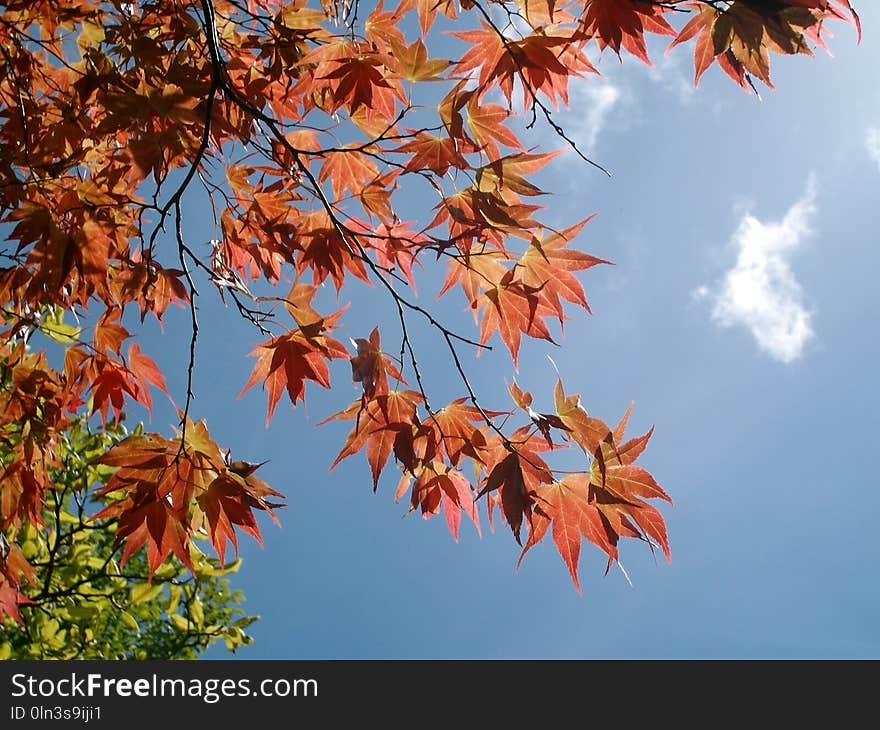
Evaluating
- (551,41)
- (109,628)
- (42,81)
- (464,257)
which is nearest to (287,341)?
(464,257)

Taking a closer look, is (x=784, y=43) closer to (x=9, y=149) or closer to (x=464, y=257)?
(x=464, y=257)

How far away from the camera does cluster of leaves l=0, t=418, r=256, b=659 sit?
10.1 ft

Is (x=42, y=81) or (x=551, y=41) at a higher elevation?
(x=42, y=81)

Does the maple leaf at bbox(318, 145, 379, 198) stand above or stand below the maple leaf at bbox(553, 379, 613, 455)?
above

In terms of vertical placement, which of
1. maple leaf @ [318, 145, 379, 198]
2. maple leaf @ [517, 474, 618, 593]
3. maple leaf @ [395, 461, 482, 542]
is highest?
maple leaf @ [318, 145, 379, 198]

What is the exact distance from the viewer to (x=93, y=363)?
1.93 m

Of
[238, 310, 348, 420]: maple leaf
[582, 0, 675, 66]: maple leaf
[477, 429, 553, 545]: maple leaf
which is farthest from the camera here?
[238, 310, 348, 420]: maple leaf

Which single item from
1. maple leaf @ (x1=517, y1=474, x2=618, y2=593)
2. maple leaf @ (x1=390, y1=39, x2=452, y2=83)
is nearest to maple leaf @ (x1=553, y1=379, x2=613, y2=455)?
maple leaf @ (x1=517, y1=474, x2=618, y2=593)

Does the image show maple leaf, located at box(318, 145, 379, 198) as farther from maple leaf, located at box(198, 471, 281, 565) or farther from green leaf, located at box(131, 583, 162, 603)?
green leaf, located at box(131, 583, 162, 603)

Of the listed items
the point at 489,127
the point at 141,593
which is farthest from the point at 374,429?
the point at 141,593

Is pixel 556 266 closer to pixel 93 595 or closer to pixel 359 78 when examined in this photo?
pixel 359 78

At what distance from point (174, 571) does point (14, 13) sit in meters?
2.56

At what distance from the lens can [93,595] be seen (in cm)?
299

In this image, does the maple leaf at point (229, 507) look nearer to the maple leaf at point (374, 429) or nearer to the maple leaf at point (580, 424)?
the maple leaf at point (374, 429)
